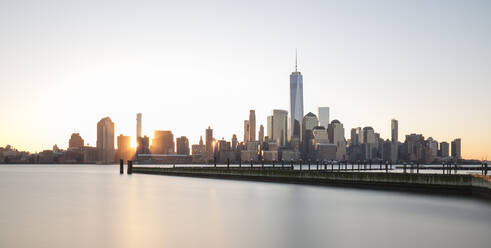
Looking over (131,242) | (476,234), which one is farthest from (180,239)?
(476,234)

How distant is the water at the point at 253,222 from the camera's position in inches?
1057

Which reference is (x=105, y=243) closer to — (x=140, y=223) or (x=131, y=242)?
(x=131, y=242)

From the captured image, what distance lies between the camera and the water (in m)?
26.8

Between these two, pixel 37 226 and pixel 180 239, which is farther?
pixel 37 226

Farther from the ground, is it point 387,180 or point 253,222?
point 387,180

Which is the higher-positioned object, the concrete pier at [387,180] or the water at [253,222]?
the concrete pier at [387,180]

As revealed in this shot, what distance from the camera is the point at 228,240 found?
27250 mm

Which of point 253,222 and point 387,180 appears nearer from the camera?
point 253,222

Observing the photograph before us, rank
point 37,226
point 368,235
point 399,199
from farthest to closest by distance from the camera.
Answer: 1. point 399,199
2. point 37,226
3. point 368,235

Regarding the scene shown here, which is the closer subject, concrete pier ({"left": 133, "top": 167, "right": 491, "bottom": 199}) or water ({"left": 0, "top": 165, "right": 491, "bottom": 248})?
water ({"left": 0, "top": 165, "right": 491, "bottom": 248})

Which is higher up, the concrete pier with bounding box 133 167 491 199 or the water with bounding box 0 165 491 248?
the concrete pier with bounding box 133 167 491 199

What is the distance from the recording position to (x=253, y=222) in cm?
3494

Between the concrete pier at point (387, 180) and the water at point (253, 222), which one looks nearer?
the water at point (253, 222)

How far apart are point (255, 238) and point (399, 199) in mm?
25780
